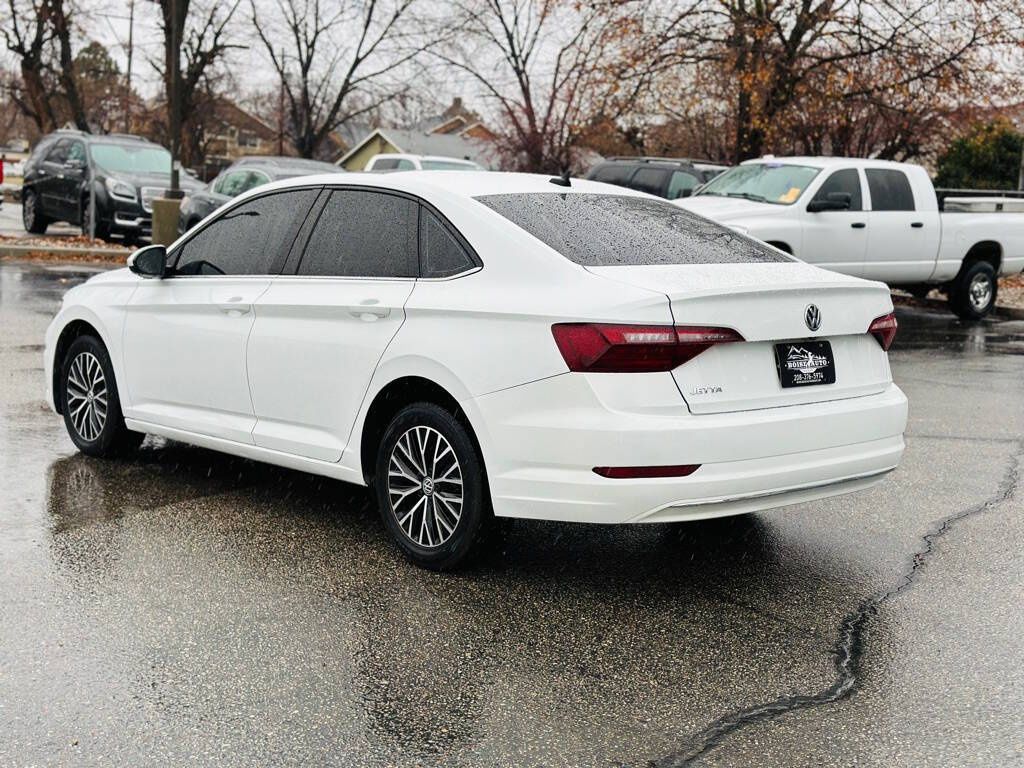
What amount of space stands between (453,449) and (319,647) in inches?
40.4

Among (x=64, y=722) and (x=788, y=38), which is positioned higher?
(x=788, y=38)

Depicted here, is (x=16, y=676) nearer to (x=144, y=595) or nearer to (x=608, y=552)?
(x=144, y=595)

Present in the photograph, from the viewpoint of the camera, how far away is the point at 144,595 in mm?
4996

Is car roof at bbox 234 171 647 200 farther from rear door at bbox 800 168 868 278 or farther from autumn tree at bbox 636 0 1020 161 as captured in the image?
autumn tree at bbox 636 0 1020 161

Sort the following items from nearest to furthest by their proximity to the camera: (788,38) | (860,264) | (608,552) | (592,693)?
(592,693), (608,552), (860,264), (788,38)

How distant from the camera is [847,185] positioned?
15.7 metres

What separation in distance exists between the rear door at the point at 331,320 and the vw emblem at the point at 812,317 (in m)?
1.62

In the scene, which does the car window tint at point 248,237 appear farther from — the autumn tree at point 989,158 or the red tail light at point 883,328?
the autumn tree at point 989,158

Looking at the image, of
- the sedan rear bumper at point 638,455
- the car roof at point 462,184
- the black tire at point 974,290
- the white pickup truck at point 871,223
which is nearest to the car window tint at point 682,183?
the white pickup truck at point 871,223

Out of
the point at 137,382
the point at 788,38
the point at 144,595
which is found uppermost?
the point at 788,38

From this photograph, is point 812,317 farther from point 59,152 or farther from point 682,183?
point 59,152

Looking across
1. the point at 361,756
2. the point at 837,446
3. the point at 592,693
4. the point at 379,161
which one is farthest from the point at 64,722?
the point at 379,161

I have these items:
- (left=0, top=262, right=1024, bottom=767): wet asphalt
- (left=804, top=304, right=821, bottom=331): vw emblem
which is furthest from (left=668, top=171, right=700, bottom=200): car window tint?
(left=804, top=304, right=821, bottom=331): vw emblem

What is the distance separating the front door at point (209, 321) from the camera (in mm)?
6293
